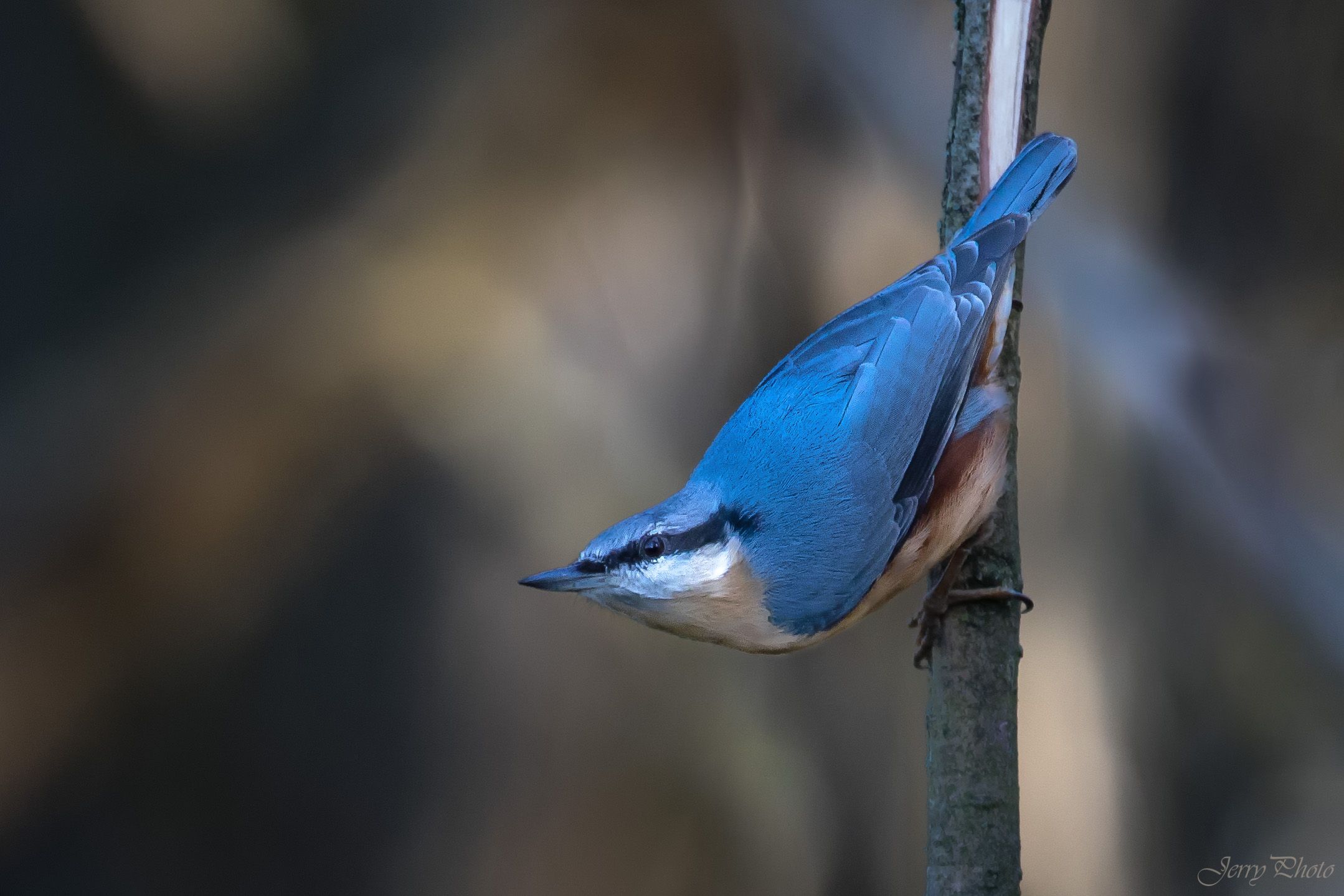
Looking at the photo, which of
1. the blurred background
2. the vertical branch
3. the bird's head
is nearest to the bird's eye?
the bird's head

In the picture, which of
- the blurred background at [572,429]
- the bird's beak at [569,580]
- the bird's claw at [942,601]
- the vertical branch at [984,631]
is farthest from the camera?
the blurred background at [572,429]

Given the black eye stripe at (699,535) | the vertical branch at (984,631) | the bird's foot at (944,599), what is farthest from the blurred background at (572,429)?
the black eye stripe at (699,535)

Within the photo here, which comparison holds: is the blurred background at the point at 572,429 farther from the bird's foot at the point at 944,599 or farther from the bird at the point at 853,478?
the bird at the point at 853,478

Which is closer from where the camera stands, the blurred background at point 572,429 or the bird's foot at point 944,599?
the bird's foot at point 944,599

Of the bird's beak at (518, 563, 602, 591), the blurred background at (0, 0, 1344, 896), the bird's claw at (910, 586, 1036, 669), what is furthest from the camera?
the blurred background at (0, 0, 1344, 896)

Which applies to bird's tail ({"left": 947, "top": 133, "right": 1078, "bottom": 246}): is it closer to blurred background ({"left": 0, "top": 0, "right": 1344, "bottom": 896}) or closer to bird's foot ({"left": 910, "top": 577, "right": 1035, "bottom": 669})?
bird's foot ({"left": 910, "top": 577, "right": 1035, "bottom": 669})

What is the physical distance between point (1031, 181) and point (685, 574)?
65cm

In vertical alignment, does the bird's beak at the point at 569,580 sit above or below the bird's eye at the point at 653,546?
below

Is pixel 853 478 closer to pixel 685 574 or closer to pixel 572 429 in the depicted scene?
pixel 685 574

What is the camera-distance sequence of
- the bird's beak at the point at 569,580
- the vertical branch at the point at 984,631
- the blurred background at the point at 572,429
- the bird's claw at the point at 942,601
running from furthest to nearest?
the blurred background at the point at 572,429, the bird's claw at the point at 942,601, the vertical branch at the point at 984,631, the bird's beak at the point at 569,580

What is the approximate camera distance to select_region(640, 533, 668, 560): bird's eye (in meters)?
1.01

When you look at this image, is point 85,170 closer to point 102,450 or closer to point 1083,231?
point 102,450

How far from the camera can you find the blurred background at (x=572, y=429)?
5.89 feet

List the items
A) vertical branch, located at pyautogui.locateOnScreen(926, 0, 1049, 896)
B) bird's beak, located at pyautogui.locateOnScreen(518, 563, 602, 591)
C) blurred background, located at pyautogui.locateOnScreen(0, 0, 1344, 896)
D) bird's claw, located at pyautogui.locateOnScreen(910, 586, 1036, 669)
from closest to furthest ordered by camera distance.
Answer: bird's beak, located at pyautogui.locateOnScreen(518, 563, 602, 591) < vertical branch, located at pyautogui.locateOnScreen(926, 0, 1049, 896) < bird's claw, located at pyautogui.locateOnScreen(910, 586, 1036, 669) < blurred background, located at pyautogui.locateOnScreen(0, 0, 1344, 896)
